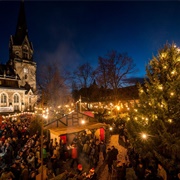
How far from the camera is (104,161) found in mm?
10992

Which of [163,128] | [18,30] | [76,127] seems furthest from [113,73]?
[18,30]

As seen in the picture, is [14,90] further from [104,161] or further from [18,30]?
[104,161]

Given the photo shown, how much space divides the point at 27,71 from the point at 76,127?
3563 cm

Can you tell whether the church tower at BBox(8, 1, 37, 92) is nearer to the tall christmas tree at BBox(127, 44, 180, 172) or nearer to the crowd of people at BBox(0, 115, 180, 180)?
the crowd of people at BBox(0, 115, 180, 180)

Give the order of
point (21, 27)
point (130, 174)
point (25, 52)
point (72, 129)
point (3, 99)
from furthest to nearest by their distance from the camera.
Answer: point (21, 27) → point (25, 52) → point (3, 99) → point (72, 129) → point (130, 174)

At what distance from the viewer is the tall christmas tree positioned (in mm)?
6934

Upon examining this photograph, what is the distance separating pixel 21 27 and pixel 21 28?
0.28 metres

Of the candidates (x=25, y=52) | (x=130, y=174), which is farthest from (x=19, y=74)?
(x=130, y=174)

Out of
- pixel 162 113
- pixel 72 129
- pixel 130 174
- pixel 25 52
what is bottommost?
pixel 130 174

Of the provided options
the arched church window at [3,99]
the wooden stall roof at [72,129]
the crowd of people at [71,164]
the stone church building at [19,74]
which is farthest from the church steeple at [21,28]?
the crowd of people at [71,164]

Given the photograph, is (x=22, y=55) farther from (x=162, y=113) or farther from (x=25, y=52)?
(x=162, y=113)

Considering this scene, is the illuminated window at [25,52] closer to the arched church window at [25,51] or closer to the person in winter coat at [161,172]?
the arched church window at [25,51]

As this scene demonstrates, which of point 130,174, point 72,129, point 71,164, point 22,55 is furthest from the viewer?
point 22,55

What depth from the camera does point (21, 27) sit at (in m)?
45.9
